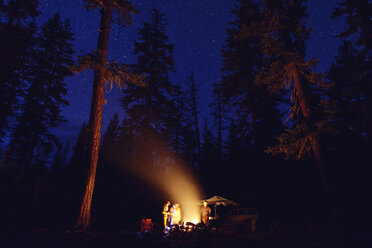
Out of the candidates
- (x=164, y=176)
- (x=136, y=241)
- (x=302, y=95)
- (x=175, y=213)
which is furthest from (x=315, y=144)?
(x=164, y=176)

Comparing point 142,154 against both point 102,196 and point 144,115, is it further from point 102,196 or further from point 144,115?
point 102,196

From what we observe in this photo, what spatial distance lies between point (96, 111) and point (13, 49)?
292 inches

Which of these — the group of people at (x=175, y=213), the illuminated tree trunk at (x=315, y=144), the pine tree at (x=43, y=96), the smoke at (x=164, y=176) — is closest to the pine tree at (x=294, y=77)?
the illuminated tree trunk at (x=315, y=144)

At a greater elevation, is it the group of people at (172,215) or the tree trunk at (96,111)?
the tree trunk at (96,111)

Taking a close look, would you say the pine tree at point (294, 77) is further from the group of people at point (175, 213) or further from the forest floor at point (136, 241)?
the group of people at point (175, 213)

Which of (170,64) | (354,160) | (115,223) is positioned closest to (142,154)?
(115,223)

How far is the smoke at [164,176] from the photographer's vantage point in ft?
64.5

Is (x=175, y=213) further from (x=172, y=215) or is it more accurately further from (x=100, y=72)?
(x=100, y=72)

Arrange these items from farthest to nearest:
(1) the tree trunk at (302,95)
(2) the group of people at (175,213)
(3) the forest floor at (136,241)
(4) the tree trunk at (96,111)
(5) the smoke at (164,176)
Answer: (5) the smoke at (164,176) < (2) the group of people at (175,213) < (1) the tree trunk at (302,95) < (4) the tree trunk at (96,111) < (3) the forest floor at (136,241)

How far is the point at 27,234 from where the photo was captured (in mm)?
5863

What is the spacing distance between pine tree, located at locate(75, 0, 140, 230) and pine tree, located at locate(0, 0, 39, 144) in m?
6.15

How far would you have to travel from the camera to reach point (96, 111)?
28.3ft

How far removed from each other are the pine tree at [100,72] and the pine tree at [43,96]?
1495 centimetres

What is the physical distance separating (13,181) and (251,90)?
15774 mm
